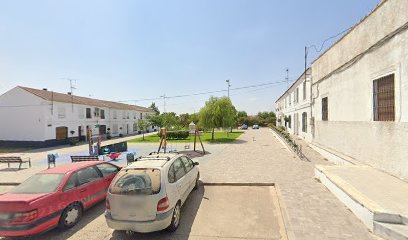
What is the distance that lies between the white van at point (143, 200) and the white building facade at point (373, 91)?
6.74 m

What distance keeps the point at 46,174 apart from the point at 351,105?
38.6 ft

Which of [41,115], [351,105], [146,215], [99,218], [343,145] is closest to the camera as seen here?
[146,215]

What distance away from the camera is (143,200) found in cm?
461

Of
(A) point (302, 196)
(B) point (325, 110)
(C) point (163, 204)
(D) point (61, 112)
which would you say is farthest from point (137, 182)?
(D) point (61, 112)

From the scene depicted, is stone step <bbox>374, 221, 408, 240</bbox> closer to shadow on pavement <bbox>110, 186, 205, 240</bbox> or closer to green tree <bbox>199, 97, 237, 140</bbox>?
shadow on pavement <bbox>110, 186, 205, 240</bbox>

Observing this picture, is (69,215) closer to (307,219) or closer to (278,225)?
(278,225)

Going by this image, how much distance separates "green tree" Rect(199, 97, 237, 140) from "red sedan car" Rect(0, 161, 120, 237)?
20286 mm

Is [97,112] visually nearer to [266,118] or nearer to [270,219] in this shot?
[270,219]

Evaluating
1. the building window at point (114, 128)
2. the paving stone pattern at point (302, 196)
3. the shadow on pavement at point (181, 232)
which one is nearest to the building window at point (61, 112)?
the building window at point (114, 128)

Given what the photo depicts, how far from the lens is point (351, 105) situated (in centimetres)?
956

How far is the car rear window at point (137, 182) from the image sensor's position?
15.6 feet

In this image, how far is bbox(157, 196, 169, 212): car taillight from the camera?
4.66 metres

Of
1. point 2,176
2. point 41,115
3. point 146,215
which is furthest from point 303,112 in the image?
point 41,115

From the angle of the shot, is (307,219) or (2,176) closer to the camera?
(307,219)
